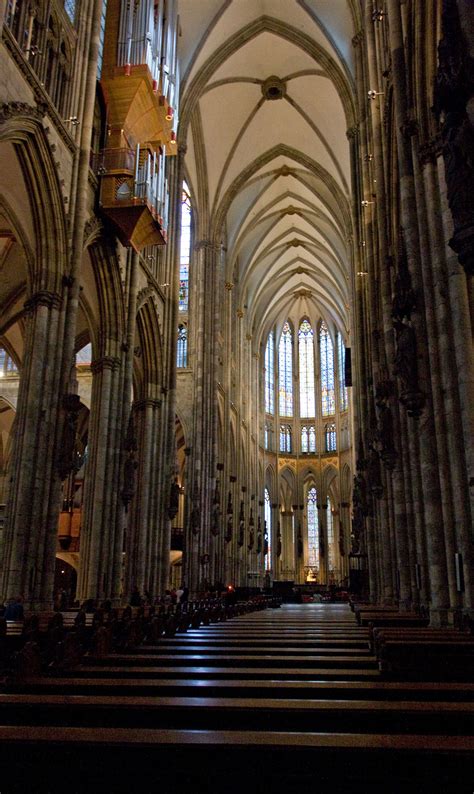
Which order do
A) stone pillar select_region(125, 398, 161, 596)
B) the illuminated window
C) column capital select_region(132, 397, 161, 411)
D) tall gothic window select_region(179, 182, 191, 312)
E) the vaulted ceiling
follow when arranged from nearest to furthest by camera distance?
stone pillar select_region(125, 398, 161, 596)
column capital select_region(132, 397, 161, 411)
the vaulted ceiling
the illuminated window
tall gothic window select_region(179, 182, 191, 312)

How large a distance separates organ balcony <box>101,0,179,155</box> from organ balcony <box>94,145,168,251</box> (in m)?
0.52

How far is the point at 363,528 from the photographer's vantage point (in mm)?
23906

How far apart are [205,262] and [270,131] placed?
7332 millimetres

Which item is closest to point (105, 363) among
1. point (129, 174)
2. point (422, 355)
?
point (129, 174)

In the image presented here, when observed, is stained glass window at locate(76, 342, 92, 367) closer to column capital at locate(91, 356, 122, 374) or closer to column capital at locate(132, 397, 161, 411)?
column capital at locate(132, 397, 161, 411)

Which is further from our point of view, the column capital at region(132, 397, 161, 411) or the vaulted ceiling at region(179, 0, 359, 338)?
the vaulted ceiling at region(179, 0, 359, 338)

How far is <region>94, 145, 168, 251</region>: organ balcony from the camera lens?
623 inches

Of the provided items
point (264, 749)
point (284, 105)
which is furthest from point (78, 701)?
point (284, 105)

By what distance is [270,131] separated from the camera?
31.8 metres

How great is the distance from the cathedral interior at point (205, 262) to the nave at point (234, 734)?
0.34m

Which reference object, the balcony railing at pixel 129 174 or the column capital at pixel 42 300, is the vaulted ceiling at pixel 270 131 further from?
the column capital at pixel 42 300

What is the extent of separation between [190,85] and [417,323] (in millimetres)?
19630

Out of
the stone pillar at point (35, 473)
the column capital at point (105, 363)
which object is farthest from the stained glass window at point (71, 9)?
the column capital at point (105, 363)

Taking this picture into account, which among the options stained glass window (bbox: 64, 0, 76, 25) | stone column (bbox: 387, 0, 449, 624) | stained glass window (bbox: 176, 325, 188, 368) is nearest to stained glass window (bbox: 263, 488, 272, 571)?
stained glass window (bbox: 176, 325, 188, 368)
